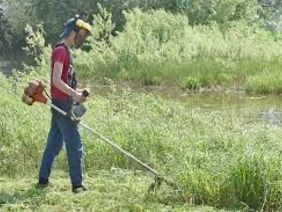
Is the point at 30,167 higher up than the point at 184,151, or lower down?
lower down

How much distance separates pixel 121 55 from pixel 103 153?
1514 cm

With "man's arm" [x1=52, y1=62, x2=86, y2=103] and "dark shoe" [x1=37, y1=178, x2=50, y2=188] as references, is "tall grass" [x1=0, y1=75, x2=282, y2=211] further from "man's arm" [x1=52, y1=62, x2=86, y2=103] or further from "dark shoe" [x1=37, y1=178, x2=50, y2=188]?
"man's arm" [x1=52, y1=62, x2=86, y2=103]

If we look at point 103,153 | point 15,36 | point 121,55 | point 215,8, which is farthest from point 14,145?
point 15,36

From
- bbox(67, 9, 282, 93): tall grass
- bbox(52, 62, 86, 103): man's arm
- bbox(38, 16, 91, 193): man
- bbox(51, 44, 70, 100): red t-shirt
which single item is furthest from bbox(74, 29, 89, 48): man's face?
bbox(67, 9, 282, 93): tall grass

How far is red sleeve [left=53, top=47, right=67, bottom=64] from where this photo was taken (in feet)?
22.3

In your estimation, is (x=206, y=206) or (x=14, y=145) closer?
(x=206, y=206)

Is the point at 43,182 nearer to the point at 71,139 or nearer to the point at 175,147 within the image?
the point at 71,139

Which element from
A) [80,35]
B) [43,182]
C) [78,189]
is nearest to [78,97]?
[80,35]

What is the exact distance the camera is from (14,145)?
901cm

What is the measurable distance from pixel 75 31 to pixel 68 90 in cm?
62

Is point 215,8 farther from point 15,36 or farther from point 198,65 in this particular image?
point 15,36

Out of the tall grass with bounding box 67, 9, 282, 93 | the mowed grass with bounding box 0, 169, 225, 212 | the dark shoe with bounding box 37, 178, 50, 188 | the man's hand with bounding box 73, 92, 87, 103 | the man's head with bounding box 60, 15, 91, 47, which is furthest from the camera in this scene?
the tall grass with bounding box 67, 9, 282, 93

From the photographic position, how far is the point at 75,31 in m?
6.87

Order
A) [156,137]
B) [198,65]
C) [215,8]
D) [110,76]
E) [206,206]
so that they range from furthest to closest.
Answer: [215,8] < [110,76] < [198,65] < [156,137] < [206,206]
